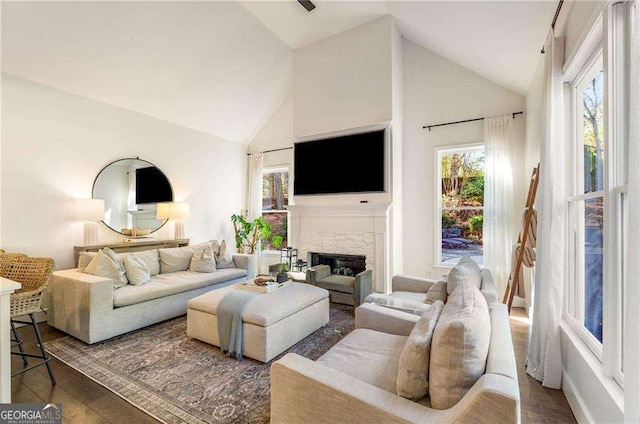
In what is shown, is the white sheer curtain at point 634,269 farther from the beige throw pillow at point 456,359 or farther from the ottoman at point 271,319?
the ottoman at point 271,319

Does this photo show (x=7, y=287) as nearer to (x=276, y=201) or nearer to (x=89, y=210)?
(x=89, y=210)

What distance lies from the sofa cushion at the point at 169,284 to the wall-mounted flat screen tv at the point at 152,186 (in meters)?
1.70

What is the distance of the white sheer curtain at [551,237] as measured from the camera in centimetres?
215

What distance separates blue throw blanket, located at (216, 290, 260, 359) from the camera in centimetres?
255

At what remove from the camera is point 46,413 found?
178 centimetres

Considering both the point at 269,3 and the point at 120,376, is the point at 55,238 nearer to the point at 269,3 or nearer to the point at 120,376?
the point at 120,376

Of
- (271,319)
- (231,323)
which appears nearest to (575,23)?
(271,319)

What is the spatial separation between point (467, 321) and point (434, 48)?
14.8 ft

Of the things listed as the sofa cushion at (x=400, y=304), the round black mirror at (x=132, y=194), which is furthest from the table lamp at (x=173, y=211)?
the sofa cushion at (x=400, y=304)

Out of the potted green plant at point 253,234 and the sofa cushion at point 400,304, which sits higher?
the potted green plant at point 253,234

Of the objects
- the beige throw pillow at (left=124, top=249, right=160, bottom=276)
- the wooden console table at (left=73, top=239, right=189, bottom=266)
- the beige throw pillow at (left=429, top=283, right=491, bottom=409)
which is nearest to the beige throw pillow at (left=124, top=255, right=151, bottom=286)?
the beige throw pillow at (left=124, top=249, right=160, bottom=276)

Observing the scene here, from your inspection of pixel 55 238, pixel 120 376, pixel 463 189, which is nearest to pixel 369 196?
pixel 463 189

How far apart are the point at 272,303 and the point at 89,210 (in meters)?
3.10

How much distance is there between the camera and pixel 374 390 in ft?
4.00
